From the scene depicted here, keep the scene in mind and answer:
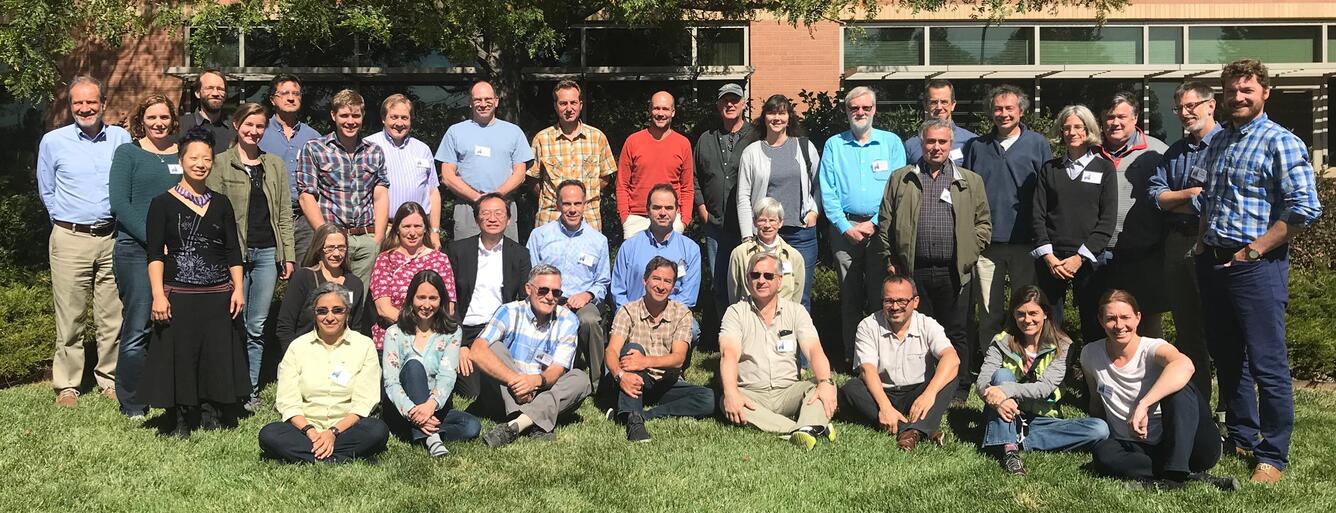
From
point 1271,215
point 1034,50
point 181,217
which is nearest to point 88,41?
point 181,217

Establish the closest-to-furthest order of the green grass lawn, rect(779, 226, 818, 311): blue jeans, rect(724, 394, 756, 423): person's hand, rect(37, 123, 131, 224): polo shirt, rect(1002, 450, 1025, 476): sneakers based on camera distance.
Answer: the green grass lawn, rect(1002, 450, 1025, 476): sneakers, rect(724, 394, 756, 423): person's hand, rect(37, 123, 131, 224): polo shirt, rect(779, 226, 818, 311): blue jeans

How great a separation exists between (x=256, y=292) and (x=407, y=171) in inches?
49.5

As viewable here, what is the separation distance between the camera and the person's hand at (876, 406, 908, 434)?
19.6 ft

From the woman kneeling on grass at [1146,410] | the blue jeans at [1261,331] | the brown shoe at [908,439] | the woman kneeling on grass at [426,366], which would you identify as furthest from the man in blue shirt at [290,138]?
the blue jeans at [1261,331]

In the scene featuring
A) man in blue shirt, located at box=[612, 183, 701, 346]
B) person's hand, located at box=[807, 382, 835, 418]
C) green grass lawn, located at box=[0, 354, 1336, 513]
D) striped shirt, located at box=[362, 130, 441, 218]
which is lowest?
green grass lawn, located at box=[0, 354, 1336, 513]

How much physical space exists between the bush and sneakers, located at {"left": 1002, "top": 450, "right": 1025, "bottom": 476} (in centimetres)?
665

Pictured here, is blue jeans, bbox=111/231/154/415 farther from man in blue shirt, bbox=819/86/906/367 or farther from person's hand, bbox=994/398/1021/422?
person's hand, bbox=994/398/1021/422

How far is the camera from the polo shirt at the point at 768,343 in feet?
20.8

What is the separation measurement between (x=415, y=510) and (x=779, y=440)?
2059mm

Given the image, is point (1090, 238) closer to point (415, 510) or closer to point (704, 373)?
point (704, 373)

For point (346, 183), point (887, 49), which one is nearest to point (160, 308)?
point (346, 183)

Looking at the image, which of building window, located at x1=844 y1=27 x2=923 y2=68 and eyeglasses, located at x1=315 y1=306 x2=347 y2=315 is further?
building window, located at x1=844 y1=27 x2=923 y2=68

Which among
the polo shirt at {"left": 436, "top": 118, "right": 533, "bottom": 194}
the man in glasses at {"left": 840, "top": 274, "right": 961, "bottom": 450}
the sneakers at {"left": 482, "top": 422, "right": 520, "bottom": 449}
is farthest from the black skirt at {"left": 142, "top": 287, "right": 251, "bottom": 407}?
the man in glasses at {"left": 840, "top": 274, "right": 961, "bottom": 450}

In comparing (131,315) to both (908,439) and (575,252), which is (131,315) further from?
(908,439)
